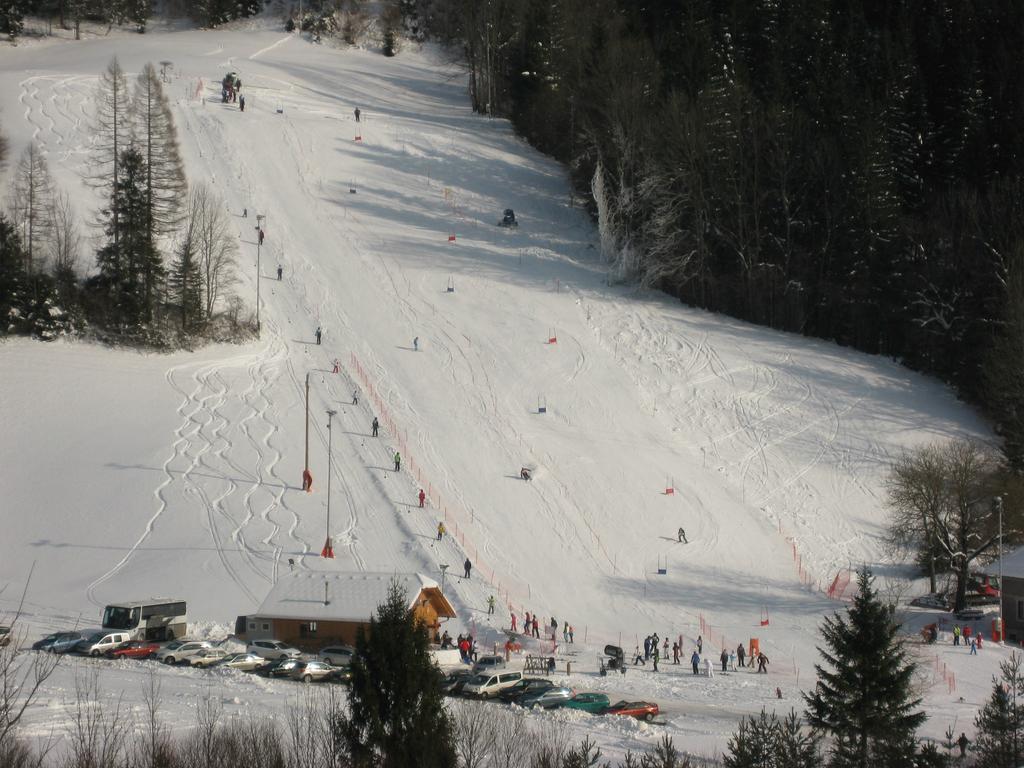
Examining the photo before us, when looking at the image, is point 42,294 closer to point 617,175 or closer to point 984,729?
point 617,175

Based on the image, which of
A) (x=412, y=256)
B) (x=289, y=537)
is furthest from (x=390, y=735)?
(x=412, y=256)

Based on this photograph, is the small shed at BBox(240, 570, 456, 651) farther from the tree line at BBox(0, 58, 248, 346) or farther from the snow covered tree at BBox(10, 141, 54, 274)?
the snow covered tree at BBox(10, 141, 54, 274)

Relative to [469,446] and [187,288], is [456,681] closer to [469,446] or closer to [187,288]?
[469,446]

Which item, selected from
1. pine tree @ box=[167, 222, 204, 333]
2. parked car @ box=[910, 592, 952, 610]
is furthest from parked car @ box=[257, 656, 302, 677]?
pine tree @ box=[167, 222, 204, 333]

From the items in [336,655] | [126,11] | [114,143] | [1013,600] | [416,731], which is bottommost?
[1013,600]

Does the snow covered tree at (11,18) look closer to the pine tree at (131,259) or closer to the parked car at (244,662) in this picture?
the pine tree at (131,259)

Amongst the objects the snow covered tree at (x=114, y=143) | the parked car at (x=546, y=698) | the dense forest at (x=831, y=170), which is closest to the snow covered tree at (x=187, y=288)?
the snow covered tree at (x=114, y=143)

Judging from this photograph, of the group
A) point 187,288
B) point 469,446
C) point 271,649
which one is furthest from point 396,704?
point 187,288
